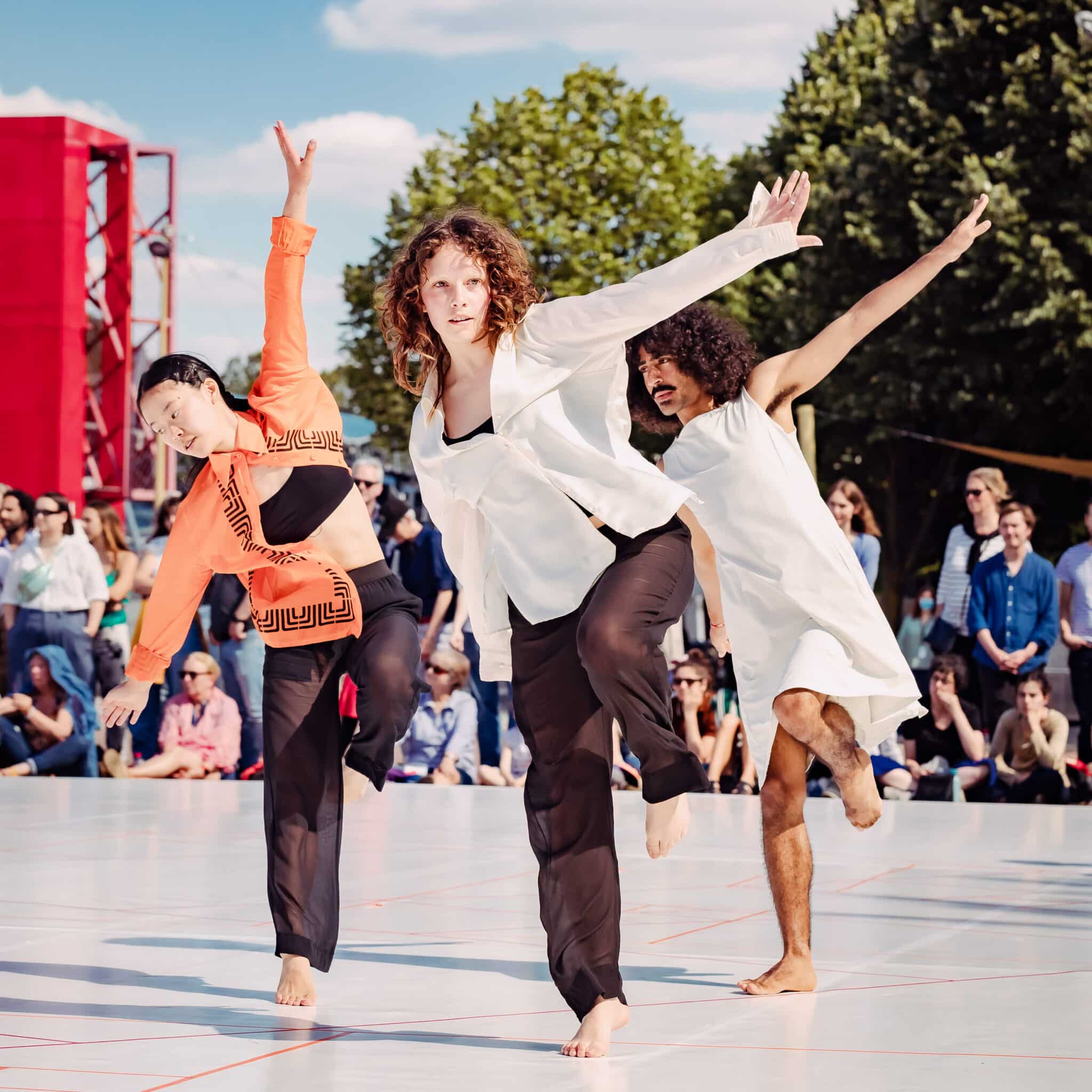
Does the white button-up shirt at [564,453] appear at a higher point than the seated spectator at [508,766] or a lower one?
higher

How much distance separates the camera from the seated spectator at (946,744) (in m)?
10.8

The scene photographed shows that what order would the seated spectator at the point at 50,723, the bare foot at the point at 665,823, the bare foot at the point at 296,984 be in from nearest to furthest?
1. the bare foot at the point at 665,823
2. the bare foot at the point at 296,984
3. the seated spectator at the point at 50,723

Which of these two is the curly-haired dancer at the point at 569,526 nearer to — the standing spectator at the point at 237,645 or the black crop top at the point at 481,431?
the black crop top at the point at 481,431

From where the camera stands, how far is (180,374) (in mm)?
4930

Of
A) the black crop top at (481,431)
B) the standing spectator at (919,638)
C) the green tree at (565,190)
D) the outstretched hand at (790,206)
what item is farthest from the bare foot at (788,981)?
the green tree at (565,190)

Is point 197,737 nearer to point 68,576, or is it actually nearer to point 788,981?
point 68,576

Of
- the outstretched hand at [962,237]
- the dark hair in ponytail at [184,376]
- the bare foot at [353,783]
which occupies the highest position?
the outstretched hand at [962,237]

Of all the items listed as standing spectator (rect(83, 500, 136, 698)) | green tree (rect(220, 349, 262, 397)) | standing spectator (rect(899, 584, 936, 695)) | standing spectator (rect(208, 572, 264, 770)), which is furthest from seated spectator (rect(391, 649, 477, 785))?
green tree (rect(220, 349, 262, 397))

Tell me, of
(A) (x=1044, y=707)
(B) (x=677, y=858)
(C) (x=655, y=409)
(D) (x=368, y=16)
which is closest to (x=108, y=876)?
(B) (x=677, y=858)

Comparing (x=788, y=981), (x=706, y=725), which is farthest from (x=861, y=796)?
(x=706, y=725)

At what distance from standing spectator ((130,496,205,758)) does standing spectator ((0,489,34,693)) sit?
2.70 feet

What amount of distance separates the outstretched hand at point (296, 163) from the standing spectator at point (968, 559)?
652 cm

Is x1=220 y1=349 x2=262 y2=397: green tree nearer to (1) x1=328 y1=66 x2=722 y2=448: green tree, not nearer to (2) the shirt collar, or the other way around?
(1) x1=328 y1=66 x2=722 y2=448: green tree

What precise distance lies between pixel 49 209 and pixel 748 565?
2513 centimetres
